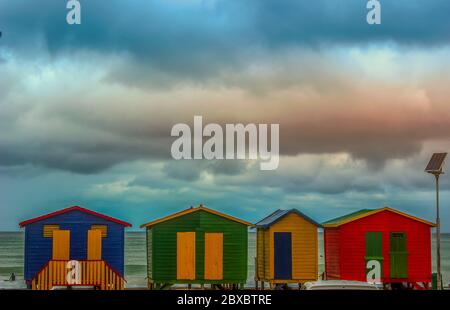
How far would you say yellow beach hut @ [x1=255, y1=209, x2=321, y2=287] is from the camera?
36469 mm

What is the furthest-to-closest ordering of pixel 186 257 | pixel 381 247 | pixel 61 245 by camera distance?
pixel 381 247 → pixel 61 245 → pixel 186 257

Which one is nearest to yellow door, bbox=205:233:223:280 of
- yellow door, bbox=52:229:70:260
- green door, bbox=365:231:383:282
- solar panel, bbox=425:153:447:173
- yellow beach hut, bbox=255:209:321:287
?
yellow beach hut, bbox=255:209:321:287

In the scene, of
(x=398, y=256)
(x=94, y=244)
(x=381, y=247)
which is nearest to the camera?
(x=94, y=244)

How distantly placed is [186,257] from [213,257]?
114 centimetres

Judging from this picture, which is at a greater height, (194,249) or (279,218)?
(279,218)

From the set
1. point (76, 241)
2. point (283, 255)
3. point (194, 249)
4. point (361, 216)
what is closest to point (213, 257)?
point (194, 249)

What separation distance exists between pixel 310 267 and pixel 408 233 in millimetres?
4634

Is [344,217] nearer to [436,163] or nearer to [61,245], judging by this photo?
[436,163]

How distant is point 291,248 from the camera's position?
36469 mm

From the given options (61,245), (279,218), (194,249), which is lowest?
(194,249)
